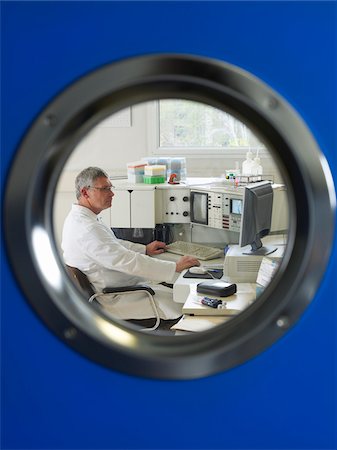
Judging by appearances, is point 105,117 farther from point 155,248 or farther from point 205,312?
point 155,248

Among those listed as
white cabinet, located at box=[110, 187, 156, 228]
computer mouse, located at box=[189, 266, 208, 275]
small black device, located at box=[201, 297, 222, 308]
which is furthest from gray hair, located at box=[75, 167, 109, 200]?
small black device, located at box=[201, 297, 222, 308]

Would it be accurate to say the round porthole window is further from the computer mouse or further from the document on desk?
the computer mouse

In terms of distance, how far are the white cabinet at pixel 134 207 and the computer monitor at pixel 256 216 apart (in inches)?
34.7

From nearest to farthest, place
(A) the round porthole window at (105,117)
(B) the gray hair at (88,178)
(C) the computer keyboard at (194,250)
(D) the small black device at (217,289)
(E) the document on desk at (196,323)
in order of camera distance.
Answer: (A) the round porthole window at (105,117) → (E) the document on desk at (196,323) → (D) the small black device at (217,289) → (B) the gray hair at (88,178) → (C) the computer keyboard at (194,250)

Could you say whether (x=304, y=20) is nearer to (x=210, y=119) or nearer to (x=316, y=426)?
(x=316, y=426)

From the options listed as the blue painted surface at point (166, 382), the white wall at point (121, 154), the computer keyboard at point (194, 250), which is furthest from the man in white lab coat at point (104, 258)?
the blue painted surface at point (166, 382)

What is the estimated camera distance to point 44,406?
1132 millimetres

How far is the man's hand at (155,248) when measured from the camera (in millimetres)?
4129

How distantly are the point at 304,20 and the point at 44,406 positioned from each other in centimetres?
77

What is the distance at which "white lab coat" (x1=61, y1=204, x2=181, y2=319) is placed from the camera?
3.62 meters

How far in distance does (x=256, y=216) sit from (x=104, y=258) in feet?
2.83

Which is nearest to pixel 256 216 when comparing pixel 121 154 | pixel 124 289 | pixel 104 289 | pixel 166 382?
pixel 124 289

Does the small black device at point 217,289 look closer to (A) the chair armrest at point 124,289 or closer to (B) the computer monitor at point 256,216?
(B) the computer monitor at point 256,216

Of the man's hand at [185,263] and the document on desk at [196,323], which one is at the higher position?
the man's hand at [185,263]
